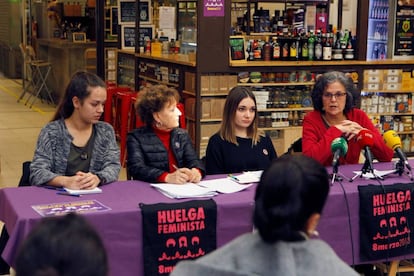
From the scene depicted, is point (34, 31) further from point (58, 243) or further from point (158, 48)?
point (58, 243)

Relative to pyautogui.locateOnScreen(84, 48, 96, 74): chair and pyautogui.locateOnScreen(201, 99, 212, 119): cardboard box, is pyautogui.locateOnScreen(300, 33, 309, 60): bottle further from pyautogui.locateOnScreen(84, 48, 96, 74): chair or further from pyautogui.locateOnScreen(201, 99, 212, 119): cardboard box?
pyautogui.locateOnScreen(84, 48, 96, 74): chair

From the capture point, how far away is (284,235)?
1.90m

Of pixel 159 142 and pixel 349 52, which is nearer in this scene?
pixel 159 142

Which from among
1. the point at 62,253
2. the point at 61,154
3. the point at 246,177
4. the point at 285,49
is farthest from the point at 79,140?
the point at 285,49

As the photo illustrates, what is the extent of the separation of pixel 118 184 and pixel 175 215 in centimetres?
57

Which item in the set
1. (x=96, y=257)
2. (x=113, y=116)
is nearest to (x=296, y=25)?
(x=113, y=116)

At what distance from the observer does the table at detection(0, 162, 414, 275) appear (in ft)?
11.1

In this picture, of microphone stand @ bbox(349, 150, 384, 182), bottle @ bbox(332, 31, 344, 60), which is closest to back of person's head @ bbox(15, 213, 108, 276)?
microphone stand @ bbox(349, 150, 384, 182)

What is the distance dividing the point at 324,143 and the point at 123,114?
3808 millimetres

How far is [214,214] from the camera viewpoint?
3611 mm

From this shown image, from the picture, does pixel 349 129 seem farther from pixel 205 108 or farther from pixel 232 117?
pixel 205 108

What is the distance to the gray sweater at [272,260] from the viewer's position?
74.7 inches

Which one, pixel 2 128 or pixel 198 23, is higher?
pixel 198 23

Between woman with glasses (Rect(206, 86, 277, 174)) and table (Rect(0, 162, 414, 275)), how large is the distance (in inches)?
24.4
